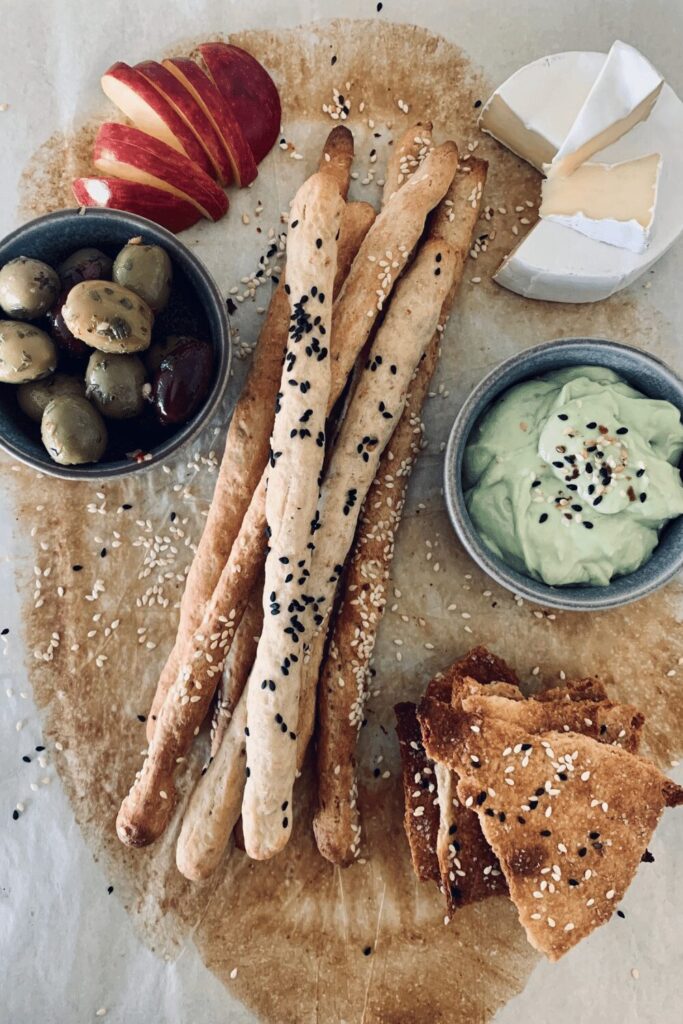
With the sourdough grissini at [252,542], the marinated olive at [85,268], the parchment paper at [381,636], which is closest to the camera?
the marinated olive at [85,268]

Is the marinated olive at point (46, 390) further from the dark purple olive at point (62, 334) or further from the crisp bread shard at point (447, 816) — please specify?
the crisp bread shard at point (447, 816)

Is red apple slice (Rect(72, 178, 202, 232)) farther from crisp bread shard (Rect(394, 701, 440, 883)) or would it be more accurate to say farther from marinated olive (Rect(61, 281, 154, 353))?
crisp bread shard (Rect(394, 701, 440, 883))

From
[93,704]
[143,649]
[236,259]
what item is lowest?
[93,704]

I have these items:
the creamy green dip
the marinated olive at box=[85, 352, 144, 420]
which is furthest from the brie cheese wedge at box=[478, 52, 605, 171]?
the marinated olive at box=[85, 352, 144, 420]

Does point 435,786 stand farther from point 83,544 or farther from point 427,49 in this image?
point 427,49

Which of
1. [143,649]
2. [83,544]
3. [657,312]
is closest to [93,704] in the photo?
[143,649]

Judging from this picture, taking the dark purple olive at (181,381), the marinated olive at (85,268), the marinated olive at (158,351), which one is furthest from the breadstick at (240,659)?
the marinated olive at (85,268)
